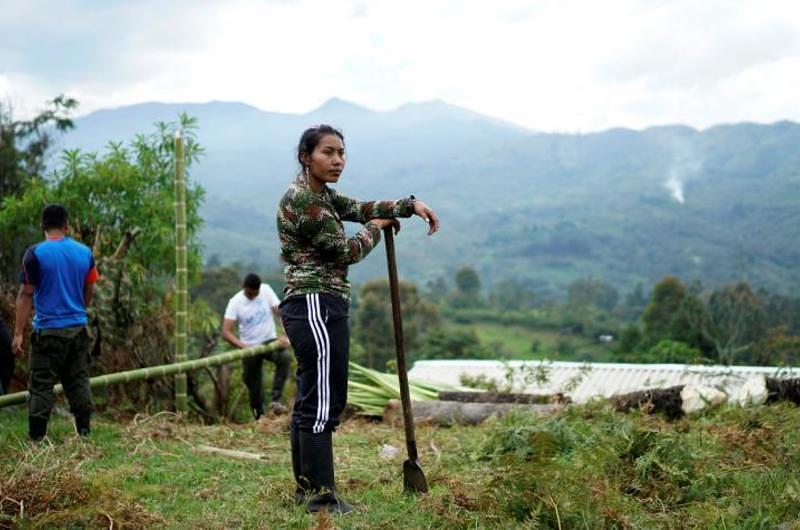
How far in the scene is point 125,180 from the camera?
9.63 m

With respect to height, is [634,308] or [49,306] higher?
[49,306]

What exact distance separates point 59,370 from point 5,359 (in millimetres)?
765

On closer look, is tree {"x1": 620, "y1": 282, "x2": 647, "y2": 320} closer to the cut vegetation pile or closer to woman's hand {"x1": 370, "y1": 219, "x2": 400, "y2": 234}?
the cut vegetation pile

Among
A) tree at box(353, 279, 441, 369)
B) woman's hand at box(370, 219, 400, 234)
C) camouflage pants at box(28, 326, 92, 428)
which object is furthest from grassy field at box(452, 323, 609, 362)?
woman's hand at box(370, 219, 400, 234)

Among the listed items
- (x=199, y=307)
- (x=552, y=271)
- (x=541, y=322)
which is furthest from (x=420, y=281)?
(x=199, y=307)

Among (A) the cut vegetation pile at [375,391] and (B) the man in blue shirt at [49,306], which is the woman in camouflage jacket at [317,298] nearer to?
(B) the man in blue shirt at [49,306]

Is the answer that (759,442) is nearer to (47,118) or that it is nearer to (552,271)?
(47,118)

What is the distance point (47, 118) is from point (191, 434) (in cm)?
1888

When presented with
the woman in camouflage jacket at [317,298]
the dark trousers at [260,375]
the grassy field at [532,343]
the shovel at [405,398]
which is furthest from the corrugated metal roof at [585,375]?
the grassy field at [532,343]

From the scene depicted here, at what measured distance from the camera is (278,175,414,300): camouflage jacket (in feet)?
13.2

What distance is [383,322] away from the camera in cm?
4088

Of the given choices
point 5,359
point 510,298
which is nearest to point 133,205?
point 5,359

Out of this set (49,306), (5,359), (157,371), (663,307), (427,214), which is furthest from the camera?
(663,307)

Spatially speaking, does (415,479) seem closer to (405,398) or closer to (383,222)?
(405,398)
